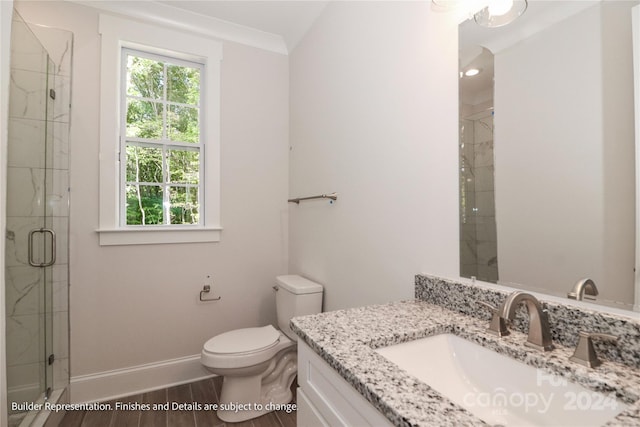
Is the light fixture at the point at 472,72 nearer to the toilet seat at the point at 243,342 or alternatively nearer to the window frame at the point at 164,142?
the toilet seat at the point at 243,342

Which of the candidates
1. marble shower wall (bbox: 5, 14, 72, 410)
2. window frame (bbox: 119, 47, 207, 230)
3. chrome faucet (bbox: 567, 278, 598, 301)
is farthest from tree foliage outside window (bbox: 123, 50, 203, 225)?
chrome faucet (bbox: 567, 278, 598, 301)

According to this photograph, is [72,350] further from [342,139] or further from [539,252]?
[539,252]

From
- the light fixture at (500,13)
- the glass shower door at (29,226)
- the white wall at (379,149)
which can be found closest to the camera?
the light fixture at (500,13)

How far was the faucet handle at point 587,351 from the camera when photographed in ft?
2.17

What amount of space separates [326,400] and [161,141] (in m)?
2.13

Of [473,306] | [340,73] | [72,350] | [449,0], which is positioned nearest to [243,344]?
[72,350]

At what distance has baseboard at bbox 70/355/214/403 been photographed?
6.22 feet

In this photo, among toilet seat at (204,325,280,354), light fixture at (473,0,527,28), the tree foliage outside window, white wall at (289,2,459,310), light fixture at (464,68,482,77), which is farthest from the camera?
the tree foliage outside window

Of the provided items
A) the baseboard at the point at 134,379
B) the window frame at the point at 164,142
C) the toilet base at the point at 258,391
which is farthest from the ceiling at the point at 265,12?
the baseboard at the point at 134,379

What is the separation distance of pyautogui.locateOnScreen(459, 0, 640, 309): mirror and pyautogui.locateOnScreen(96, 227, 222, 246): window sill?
1760mm

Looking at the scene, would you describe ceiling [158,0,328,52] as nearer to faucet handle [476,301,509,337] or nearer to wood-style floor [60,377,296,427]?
faucet handle [476,301,509,337]

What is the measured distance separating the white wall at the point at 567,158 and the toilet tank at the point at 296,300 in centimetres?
119

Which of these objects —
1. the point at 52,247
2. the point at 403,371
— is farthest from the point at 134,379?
the point at 403,371

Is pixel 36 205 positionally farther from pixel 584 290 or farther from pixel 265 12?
pixel 584 290
